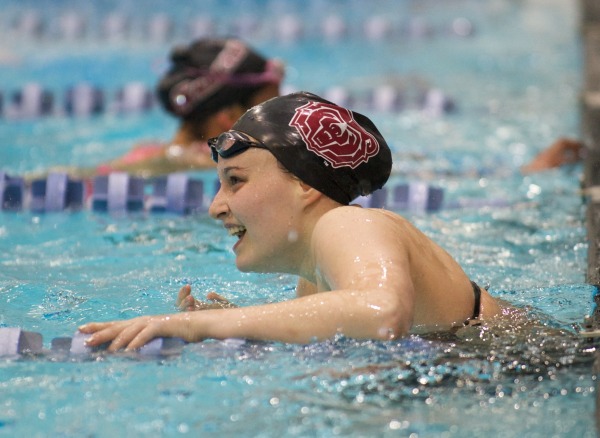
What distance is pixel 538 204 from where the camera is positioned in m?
5.03

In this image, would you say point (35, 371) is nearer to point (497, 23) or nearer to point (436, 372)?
point (436, 372)

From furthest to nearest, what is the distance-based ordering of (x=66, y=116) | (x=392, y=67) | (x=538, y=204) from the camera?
(x=392, y=67)
(x=66, y=116)
(x=538, y=204)

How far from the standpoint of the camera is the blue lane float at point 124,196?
5090 millimetres

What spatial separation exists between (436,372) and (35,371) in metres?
1.04

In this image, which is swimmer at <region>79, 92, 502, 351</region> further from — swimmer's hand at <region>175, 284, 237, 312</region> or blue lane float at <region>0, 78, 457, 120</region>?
blue lane float at <region>0, 78, 457, 120</region>

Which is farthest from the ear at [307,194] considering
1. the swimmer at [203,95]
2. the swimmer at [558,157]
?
the swimmer at [558,157]

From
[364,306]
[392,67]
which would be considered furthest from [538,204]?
[392,67]

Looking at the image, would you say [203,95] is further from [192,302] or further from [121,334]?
[121,334]

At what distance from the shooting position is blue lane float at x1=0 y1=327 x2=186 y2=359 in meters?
2.51

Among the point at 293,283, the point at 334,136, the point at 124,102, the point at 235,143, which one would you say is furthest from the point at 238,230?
the point at 124,102

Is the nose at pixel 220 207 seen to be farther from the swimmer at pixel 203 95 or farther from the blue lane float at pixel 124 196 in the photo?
the swimmer at pixel 203 95

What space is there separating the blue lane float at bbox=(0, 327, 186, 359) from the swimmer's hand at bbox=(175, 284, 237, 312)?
0.40 meters

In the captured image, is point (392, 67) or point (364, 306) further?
point (392, 67)

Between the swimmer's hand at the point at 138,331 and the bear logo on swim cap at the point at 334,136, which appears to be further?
the bear logo on swim cap at the point at 334,136
